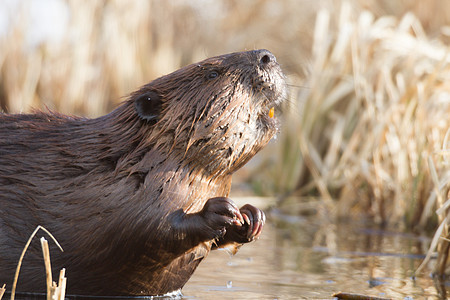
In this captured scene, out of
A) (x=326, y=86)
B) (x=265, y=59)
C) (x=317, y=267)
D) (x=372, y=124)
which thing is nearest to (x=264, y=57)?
(x=265, y=59)

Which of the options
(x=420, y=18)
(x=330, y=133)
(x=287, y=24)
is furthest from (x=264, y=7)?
(x=330, y=133)

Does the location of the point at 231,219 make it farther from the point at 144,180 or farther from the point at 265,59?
the point at 265,59

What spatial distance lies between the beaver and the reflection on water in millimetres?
269

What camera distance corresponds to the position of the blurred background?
4824mm

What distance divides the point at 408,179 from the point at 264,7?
621cm

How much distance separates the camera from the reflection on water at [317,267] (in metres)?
3.18

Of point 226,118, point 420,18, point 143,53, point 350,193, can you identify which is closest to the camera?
point 226,118

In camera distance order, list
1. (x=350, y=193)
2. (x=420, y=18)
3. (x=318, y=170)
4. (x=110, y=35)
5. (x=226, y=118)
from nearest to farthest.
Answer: (x=226, y=118)
(x=350, y=193)
(x=318, y=170)
(x=420, y=18)
(x=110, y=35)

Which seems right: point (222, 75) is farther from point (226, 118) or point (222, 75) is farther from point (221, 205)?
point (221, 205)

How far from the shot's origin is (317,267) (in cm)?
378

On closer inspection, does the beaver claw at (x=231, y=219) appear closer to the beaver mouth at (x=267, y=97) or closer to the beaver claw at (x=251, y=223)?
the beaver claw at (x=251, y=223)

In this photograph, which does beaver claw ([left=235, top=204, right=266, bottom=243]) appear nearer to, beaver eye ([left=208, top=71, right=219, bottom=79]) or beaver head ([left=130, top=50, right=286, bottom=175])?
beaver head ([left=130, top=50, right=286, bottom=175])

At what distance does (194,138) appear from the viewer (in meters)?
2.92

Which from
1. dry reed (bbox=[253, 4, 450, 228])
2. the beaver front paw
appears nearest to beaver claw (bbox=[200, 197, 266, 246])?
the beaver front paw
